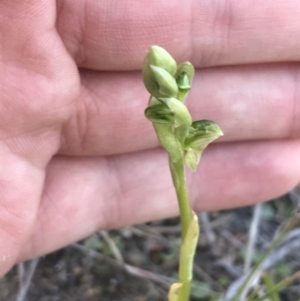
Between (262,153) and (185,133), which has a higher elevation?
(185,133)

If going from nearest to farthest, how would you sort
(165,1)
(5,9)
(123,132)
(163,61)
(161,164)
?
(163,61) < (5,9) < (165,1) < (123,132) < (161,164)

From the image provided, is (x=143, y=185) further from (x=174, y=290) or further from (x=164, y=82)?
(x=164, y=82)

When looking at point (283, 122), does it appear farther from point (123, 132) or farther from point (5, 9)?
point (5, 9)

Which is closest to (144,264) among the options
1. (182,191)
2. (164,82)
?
(182,191)

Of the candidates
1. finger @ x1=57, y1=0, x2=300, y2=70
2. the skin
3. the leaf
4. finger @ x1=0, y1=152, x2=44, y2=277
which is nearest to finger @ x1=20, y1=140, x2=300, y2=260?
the skin

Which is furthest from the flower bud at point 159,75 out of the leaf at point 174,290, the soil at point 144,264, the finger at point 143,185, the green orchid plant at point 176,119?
the soil at point 144,264

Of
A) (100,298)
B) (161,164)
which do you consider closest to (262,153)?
(161,164)

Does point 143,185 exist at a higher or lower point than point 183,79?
lower
